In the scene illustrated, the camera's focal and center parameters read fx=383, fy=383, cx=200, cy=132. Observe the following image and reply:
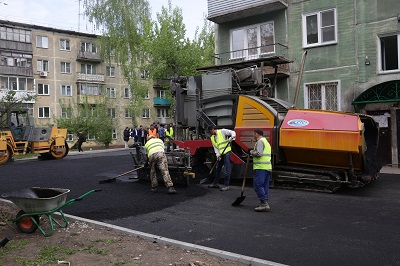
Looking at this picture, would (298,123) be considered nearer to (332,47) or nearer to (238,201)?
(238,201)

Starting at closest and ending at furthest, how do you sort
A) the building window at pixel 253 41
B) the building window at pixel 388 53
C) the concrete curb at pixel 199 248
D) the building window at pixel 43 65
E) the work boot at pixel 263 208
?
1. the concrete curb at pixel 199 248
2. the work boot at pixel 263 208
3. the building window at pixel 388 53
4. the building window at pixel 253 41
5. the building window at pixel 43 65

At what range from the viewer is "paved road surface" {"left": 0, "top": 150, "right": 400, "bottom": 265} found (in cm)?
488

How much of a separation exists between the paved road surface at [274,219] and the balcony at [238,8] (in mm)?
8295

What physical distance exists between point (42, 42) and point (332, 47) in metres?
32.4

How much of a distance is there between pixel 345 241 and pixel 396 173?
25.0 ft

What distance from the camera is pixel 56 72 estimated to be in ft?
130

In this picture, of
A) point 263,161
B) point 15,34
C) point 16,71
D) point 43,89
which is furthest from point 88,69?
point 263,161

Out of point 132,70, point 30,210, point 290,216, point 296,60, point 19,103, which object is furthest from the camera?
point 132,70

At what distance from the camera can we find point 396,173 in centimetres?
1170

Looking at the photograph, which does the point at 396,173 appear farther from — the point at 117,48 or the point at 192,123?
the point at 117,48

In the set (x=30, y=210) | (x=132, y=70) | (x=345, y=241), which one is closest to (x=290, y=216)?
(x=345, y=241)

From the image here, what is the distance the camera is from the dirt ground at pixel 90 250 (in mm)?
4574

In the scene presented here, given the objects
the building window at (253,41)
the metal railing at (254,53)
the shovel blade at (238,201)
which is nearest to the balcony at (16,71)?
the metal railing at (254,53)

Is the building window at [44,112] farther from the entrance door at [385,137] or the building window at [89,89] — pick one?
the entrance door at [385,137]
